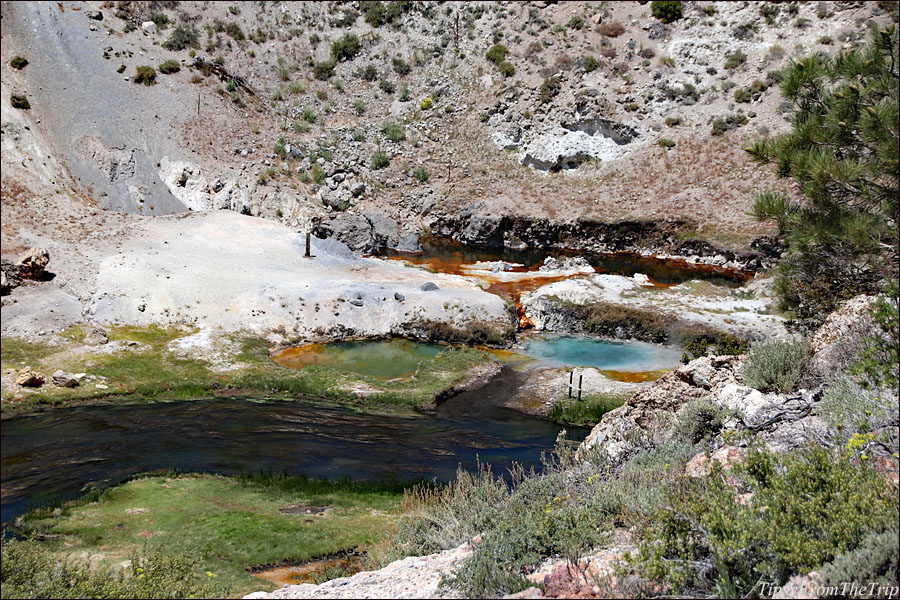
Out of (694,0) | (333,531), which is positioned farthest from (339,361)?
(694,0)

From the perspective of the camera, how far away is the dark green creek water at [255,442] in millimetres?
12789

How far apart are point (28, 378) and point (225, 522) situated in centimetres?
473

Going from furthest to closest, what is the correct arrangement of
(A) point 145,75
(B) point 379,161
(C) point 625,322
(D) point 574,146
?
(D) point 574,146, (B) point 379,161, (A) point 145,75, (C) point 625,322

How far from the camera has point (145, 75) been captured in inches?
1956

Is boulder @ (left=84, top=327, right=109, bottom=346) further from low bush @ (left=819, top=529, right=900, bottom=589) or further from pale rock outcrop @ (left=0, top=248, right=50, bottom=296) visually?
low bush @ (left=819, top=529, right=900, bottom=589)

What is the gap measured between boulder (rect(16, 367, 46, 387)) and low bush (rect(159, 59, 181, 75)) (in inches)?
1802

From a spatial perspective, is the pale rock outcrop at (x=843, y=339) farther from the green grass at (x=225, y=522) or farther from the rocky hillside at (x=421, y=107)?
the rocky hillside at (x=421, y=107)

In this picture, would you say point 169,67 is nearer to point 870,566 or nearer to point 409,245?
point 409,245

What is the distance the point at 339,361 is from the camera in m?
26.2

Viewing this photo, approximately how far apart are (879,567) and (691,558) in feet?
5.38

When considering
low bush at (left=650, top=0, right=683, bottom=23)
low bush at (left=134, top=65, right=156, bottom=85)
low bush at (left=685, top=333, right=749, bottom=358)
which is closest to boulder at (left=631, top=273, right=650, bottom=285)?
low bush at (left=685, top=333, right=749, bottom=358)

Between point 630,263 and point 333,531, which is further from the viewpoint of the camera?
point 630,263

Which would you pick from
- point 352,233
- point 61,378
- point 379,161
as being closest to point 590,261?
point 352,233

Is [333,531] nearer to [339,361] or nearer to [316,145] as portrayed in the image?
[339,361]
